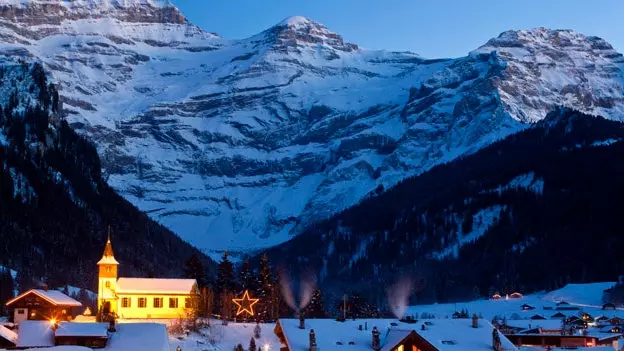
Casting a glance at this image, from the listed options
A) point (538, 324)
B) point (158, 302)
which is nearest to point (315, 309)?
point (538, 324)

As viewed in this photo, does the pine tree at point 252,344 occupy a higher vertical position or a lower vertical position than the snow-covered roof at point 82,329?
lower

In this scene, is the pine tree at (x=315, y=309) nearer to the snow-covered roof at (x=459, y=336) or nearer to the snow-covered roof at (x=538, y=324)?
the snow-covered roof at (x=538, y=324)

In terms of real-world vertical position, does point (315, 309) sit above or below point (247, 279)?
below

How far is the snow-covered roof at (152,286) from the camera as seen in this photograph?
14375 cm

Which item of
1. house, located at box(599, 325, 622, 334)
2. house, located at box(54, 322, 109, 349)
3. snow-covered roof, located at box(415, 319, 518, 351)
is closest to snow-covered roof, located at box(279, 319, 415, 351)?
snow-covered roof, located at box(415, 319, 518, 351)

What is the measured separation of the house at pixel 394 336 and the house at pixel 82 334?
15.9 meters

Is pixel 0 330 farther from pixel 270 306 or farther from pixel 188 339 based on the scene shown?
pixel 270 306

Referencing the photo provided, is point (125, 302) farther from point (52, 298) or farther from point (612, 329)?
point (612, 329)

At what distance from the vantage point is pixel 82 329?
355 ft

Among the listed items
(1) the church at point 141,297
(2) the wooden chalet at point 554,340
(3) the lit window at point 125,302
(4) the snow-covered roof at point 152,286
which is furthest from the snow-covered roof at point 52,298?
(2) the wooden chalet at point 554,340

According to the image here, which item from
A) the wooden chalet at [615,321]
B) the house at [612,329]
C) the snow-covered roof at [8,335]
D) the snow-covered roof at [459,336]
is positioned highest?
the wooden chalet at [615,321]

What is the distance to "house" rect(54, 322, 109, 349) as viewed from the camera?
106 m

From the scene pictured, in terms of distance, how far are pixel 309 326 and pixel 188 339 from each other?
69.1ft

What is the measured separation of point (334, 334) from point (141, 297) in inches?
1634
